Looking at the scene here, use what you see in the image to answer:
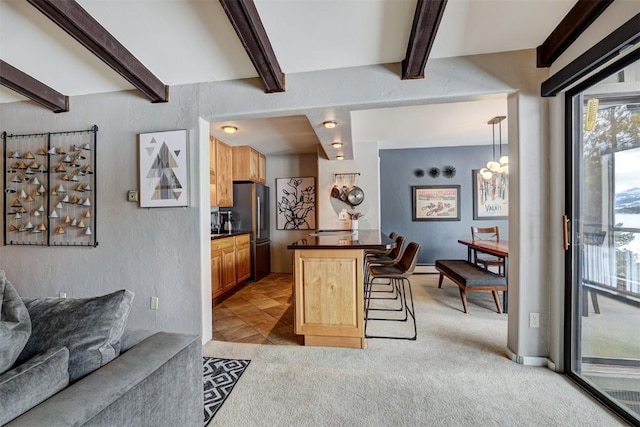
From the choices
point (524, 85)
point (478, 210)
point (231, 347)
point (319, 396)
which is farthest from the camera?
point (478, 210)

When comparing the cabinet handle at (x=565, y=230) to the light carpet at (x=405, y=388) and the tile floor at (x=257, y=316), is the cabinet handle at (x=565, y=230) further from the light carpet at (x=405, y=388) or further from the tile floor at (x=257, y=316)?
the tile floor at (x=257, y=316)

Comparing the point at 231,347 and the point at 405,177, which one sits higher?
the point at 405,177

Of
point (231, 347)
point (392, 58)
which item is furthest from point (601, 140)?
point (231, 347)

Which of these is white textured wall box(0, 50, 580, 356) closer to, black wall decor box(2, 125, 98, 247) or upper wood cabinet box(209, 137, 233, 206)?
black wall decor box(2, 125, 98, 247)

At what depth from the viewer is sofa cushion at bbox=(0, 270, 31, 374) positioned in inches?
35.1

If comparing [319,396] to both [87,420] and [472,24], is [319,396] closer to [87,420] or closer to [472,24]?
[87,420]

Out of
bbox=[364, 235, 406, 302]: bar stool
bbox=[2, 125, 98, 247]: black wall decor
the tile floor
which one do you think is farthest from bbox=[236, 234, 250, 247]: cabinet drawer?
bbox=[364, 235, 406, 302]: bar stool

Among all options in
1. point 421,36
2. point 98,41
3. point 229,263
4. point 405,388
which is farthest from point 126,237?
point 421,36

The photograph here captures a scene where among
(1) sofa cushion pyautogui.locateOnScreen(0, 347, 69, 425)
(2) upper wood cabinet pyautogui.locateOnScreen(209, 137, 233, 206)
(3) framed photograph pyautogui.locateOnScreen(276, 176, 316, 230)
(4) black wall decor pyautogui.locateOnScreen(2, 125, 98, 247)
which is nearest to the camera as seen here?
(1) sofa cushion pyautogui.locateOnScreen(0, 347, 69, 425)

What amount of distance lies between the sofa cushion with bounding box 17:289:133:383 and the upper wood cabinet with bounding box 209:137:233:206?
9.64 ft

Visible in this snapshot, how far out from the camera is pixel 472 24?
1923 mm

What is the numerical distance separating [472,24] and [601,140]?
111cm

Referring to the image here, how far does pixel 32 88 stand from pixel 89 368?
2909 millimetres

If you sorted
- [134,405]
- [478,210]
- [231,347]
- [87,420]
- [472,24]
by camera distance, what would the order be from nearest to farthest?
[87,420]
[134,405]
[472,24]
[231,347]
[478,210]
